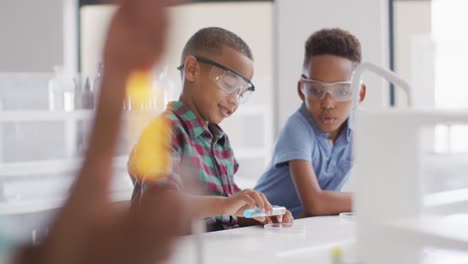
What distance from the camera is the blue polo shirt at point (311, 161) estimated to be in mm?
1997

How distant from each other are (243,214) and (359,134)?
61cm

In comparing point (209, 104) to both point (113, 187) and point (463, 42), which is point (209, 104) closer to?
point (113, 187)

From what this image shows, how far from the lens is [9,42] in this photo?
Result: 156 inches

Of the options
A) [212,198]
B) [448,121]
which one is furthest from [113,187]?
[212,198]

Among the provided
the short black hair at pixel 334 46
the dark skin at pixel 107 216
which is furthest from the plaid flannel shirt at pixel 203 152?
the dark skin at pixel 107 216

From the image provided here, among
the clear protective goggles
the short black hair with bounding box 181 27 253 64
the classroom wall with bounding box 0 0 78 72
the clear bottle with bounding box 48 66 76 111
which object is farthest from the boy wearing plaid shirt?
the classroom wall with bounding box 0 0 78 72

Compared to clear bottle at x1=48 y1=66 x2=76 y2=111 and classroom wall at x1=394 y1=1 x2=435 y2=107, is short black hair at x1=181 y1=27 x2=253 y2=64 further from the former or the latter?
classroom wall at x1=394 y1=1 x2=435 y2=107

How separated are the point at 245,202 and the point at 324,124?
73 cm

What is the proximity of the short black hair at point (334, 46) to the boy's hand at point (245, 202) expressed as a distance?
864mm

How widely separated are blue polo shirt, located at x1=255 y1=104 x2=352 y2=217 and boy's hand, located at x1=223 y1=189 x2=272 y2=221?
58 centimetres

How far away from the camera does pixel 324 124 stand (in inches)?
79.8

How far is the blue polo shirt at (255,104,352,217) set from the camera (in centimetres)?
200

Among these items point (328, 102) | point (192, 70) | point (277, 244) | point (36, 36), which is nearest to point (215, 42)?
point (192, 70)

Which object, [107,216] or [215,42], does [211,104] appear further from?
[107,216]
